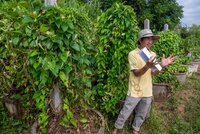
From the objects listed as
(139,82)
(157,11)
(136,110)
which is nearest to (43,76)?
(139,82)

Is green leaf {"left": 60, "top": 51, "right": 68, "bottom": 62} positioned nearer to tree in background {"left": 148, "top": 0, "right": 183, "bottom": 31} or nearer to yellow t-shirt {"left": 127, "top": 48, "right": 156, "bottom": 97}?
yellow t-shirt {"left": 127, "top": 48, "right": 156, "bottom": 97}

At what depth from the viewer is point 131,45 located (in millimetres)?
3312

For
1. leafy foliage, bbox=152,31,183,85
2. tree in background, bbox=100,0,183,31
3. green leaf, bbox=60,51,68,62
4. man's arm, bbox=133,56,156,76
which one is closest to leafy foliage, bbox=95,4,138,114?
man's arm, bbox=133,56,156,76

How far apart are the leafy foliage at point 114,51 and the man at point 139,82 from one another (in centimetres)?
19

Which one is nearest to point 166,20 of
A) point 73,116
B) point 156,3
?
point 156,3

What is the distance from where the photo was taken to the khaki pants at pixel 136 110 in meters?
3.21

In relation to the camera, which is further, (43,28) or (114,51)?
(114,51)

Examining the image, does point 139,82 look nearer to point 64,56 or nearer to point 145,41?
point 145,41

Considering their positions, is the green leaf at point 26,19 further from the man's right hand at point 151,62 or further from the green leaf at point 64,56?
the man's right hand at point 151,62

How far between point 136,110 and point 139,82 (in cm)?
49

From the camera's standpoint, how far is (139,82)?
3141 millimetres

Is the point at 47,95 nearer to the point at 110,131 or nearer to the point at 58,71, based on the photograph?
the point at 58,71

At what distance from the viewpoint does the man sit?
302 cm

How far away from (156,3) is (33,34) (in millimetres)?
12149
